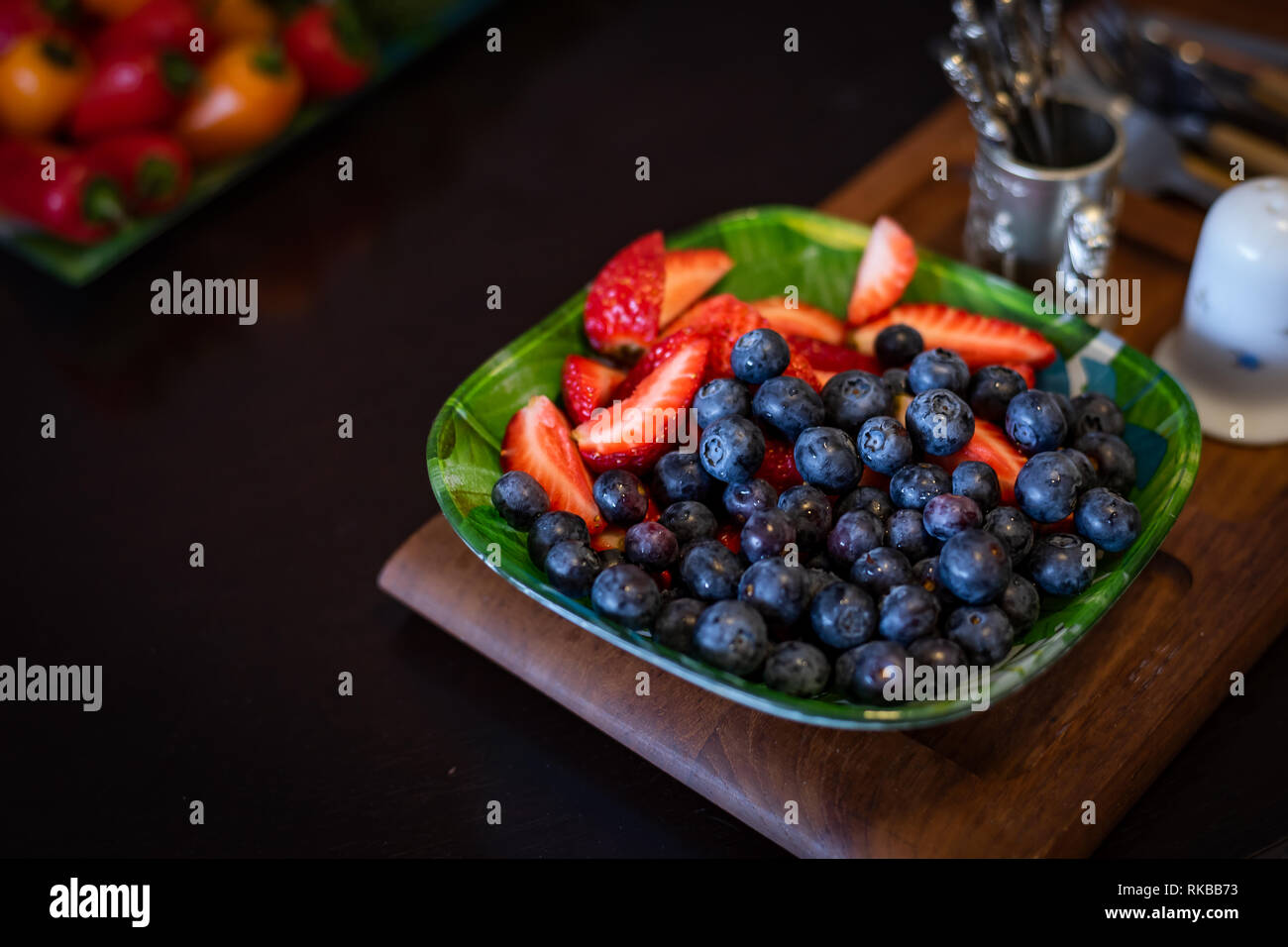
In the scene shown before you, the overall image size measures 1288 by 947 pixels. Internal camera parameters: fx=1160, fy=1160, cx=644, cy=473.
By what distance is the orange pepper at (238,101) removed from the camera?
1748 mm

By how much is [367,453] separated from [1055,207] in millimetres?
878

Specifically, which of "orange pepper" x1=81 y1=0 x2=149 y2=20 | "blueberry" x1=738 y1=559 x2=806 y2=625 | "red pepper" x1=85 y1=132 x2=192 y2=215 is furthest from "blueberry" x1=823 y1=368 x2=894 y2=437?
"orange pepper" x1=81 y1=0 x2=149 y2=20

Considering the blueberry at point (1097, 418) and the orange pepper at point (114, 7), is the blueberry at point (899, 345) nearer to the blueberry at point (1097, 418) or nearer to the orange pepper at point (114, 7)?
the blueberry at point (1097, 418)

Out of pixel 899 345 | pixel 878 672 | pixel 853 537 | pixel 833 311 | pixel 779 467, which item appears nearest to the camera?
pixel 878 672

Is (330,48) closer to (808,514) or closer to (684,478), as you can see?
(684,478)

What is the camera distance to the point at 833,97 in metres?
1.93

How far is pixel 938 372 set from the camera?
115 cm

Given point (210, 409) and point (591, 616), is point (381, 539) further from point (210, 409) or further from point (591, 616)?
point (591, 616)

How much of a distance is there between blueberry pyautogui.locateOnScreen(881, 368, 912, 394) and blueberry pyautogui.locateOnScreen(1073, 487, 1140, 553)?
0.72ft

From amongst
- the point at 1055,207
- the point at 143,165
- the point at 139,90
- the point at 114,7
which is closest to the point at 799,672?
the point at 1055,207

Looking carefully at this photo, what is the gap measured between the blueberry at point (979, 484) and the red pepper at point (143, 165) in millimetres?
1230

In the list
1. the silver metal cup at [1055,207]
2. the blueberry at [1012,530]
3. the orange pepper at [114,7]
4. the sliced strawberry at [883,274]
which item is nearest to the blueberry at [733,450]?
the blueberry at [1012,530]

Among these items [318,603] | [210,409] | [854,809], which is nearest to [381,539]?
[318,603]

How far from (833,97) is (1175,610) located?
1.11m
